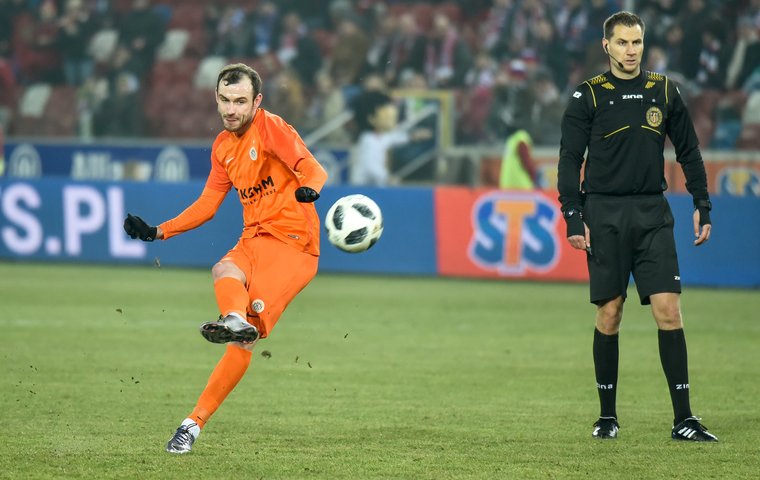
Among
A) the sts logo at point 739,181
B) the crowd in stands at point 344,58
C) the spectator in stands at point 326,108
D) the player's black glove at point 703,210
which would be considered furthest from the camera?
the spectator in stands at point 326,108

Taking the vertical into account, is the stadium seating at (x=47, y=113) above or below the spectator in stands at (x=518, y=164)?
above

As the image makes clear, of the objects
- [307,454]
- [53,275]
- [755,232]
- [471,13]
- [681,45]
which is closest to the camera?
[307,454]

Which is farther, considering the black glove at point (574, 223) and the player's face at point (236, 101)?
the black glove at point (574, 223)

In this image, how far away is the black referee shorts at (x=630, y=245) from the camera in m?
6.64

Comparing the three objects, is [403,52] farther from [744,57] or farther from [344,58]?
[744,57]

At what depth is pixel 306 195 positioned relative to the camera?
6027 mm

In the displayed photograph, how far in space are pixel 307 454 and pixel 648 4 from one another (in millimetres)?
14322


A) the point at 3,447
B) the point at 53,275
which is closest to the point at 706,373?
the point at 3,447

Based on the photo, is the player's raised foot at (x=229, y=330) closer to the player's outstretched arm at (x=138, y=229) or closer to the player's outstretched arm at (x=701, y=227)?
the player's outstretched arm at (x=138, y=229)

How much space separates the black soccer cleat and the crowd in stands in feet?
42.6

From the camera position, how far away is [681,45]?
1847 centimetres

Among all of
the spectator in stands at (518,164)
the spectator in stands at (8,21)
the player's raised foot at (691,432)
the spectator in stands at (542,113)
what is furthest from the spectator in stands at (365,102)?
the player's raised foot at (691,432)

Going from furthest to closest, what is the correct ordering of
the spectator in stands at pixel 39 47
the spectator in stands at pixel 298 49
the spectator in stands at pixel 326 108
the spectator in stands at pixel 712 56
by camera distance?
1. the spectator in stands at pixel 39 47
2. the spectator in stands at pixel 298 49
3. the spectator in stands at pixel 326 108
4. the spectator in stands at pixel 712 56

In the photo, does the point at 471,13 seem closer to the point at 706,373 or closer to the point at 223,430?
the point at 706,373
